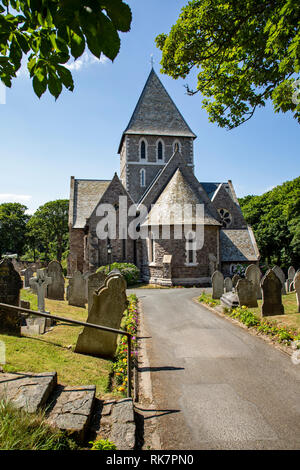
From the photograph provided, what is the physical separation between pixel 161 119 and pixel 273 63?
25.4m

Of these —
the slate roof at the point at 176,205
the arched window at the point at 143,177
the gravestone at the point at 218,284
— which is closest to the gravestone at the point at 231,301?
the gravestone at the point at 218,284

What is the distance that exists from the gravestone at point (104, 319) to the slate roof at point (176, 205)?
15.2m

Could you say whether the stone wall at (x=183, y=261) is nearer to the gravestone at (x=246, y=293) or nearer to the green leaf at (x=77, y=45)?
the gravestone at (x=246, y=293)

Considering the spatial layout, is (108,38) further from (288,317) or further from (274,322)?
(288,317)

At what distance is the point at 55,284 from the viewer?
→ 13078 millimetres

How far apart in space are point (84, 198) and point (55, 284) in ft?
60.2

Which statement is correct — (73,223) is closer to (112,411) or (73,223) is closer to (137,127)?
(137,127)

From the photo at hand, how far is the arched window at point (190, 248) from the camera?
21047 mm

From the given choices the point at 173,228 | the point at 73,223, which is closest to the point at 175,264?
the point at 173,228

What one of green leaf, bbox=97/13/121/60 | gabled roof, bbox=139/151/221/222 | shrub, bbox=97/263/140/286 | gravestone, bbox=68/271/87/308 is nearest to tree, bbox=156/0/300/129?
green leaf, bbox=97/13/121/60

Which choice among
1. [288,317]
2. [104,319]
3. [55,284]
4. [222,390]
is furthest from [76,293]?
[222,390]

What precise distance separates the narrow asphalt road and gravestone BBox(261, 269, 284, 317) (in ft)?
4.25

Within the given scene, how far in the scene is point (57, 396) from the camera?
3375 millimetres
